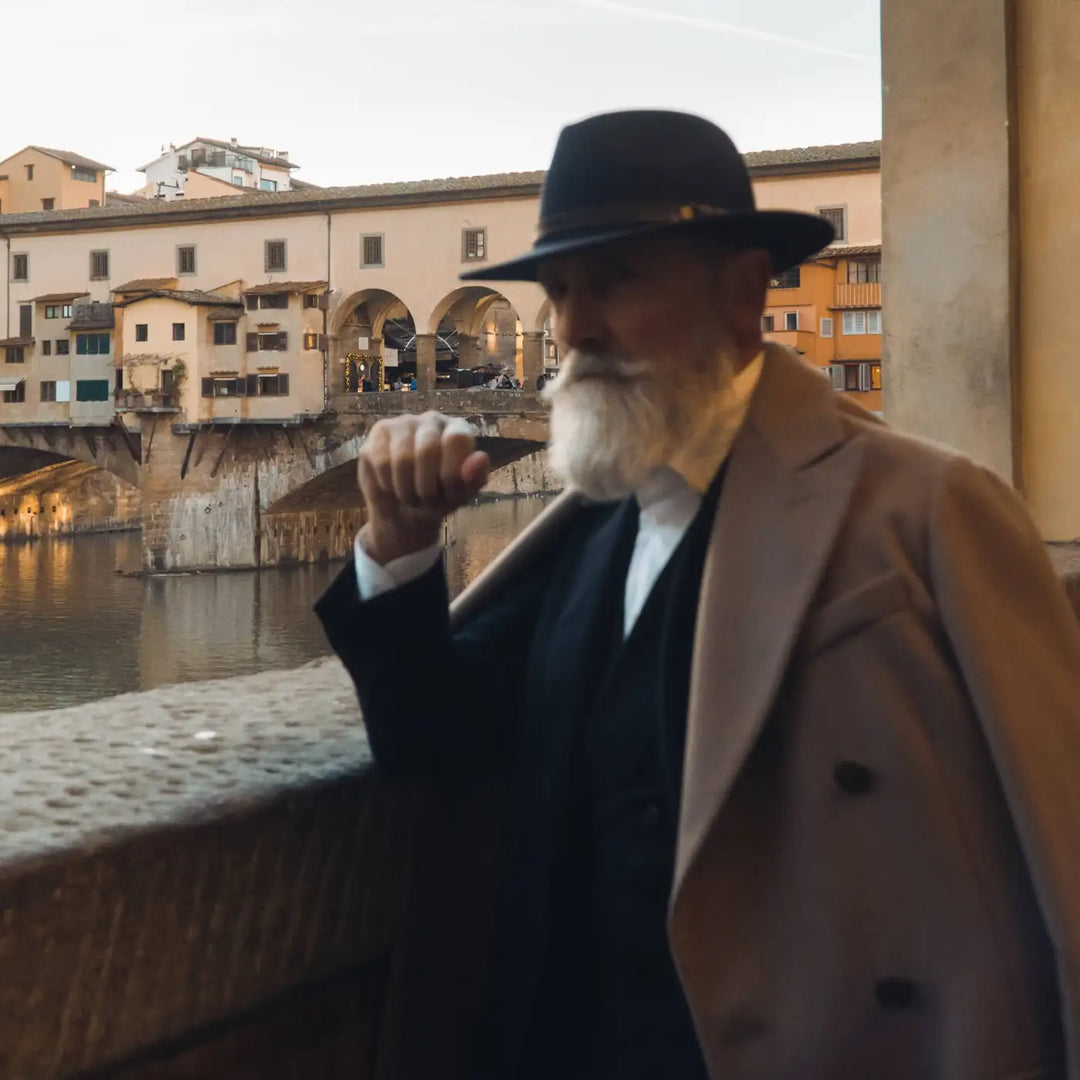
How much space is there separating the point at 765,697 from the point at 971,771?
4.1 inches

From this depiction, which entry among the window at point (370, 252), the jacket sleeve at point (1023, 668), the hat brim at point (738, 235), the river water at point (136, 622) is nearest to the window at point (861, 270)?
the river water at point (136, 622)

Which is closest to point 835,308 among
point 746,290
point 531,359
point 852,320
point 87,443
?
point 852,320

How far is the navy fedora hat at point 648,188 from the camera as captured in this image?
31.2 inches

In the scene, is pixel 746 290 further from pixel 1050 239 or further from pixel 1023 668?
pixel 1050 239

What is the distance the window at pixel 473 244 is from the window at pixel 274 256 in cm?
285

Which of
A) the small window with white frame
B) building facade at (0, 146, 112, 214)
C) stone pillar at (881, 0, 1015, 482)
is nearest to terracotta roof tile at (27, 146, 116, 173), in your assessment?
building facade at (0, 146, 112, 214)

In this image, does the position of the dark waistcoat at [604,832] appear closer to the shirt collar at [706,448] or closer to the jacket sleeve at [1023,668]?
the shirt collar at [706,448]

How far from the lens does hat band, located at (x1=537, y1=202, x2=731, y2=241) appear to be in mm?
788

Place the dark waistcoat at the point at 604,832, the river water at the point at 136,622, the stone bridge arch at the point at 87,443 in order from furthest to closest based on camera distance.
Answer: the stone bridge arch at the point at 87,443 → the river water at the point at 136,622 → the dark waistcoat at the point at 604,832

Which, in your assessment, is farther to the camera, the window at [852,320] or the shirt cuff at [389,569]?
the window at [852,320]

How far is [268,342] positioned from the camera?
71.3 feet

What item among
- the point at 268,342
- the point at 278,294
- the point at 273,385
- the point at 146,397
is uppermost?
the point at 278,294

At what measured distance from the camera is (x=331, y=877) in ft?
2.61

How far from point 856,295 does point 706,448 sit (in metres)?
18.8
